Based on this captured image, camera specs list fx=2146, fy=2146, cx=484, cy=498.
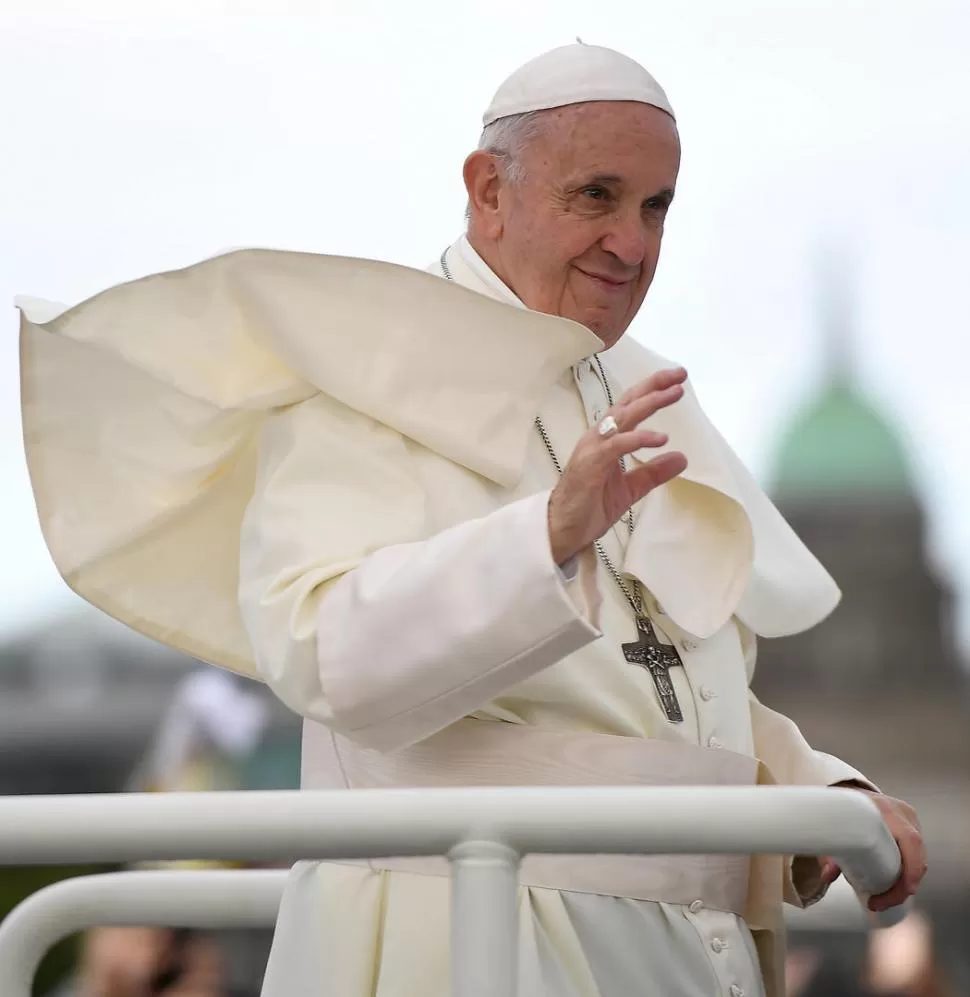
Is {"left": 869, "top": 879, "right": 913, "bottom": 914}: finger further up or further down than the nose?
further down

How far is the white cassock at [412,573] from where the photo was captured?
263 cm

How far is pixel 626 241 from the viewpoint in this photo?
317 centimetres

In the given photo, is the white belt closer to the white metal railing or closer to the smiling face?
the white metal railing

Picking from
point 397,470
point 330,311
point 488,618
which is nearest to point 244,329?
point 330,311

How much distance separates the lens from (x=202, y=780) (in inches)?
409

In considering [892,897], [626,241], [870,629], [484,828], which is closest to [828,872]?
[892,897]

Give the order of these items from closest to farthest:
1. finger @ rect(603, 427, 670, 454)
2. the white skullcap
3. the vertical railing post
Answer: the vertical railing post → finger @ rect(603, 427, 670, 454) → the white skullcap

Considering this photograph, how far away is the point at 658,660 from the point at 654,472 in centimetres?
63

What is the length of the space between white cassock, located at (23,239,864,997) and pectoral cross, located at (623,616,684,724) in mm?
21

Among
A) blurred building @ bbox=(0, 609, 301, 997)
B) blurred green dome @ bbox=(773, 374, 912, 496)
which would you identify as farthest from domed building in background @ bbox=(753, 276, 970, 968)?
blurred building @ bbox=(0, 609, 301, 997)

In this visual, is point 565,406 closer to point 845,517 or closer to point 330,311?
point 330,311

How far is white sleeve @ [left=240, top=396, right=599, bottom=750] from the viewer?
100 inches

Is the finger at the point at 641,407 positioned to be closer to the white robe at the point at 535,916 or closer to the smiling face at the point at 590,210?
the white robe at the point at 535,916

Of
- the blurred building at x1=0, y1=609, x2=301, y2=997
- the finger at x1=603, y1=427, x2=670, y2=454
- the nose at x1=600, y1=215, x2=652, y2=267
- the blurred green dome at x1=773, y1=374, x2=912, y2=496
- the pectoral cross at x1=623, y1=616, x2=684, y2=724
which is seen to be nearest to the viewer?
the finger at x1=603, y1=427, x2=670, y2=454
